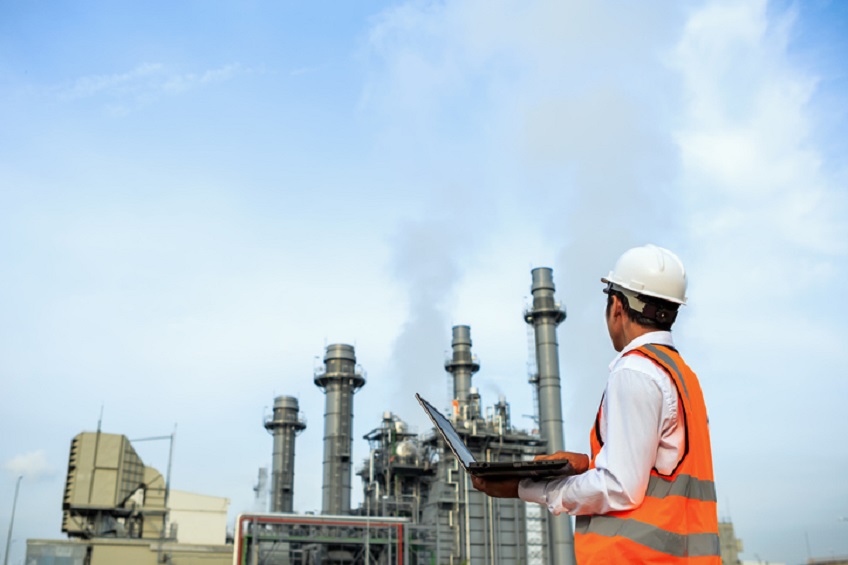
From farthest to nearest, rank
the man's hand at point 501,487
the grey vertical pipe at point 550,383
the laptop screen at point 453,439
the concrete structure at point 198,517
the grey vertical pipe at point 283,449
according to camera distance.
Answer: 1. the grey vertical pipe at point 283,449
2. the concrete structure at point 198,517
3. the grey vertical pipe at point 550,383
4. the laptop screen at point 453,439
5. the man's hand at point 501,487

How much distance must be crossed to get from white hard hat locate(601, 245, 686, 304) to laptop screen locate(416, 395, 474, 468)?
838 mm

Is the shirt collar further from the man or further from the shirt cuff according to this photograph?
the shirt cuff

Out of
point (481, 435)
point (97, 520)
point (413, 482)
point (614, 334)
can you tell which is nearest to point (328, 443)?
point (413, 482)

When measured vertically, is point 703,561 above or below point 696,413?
below

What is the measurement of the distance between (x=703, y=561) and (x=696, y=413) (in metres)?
0.47

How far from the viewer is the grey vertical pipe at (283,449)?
5475 cm

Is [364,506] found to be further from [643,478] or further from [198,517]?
[643,478]

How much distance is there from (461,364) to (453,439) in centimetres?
5023

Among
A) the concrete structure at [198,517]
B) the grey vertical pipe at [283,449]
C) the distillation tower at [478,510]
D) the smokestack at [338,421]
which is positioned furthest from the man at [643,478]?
the grey vertical pipe at [283,449]

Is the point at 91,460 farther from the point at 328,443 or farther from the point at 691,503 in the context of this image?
the point at 691,503

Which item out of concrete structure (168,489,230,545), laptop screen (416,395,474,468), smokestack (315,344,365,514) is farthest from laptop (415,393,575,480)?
concrete structure (168,489,230,545)

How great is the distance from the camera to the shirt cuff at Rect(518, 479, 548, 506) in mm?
2746

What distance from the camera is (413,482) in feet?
168

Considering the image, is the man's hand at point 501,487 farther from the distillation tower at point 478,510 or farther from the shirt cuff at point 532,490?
the distillation tower at point 478,510
